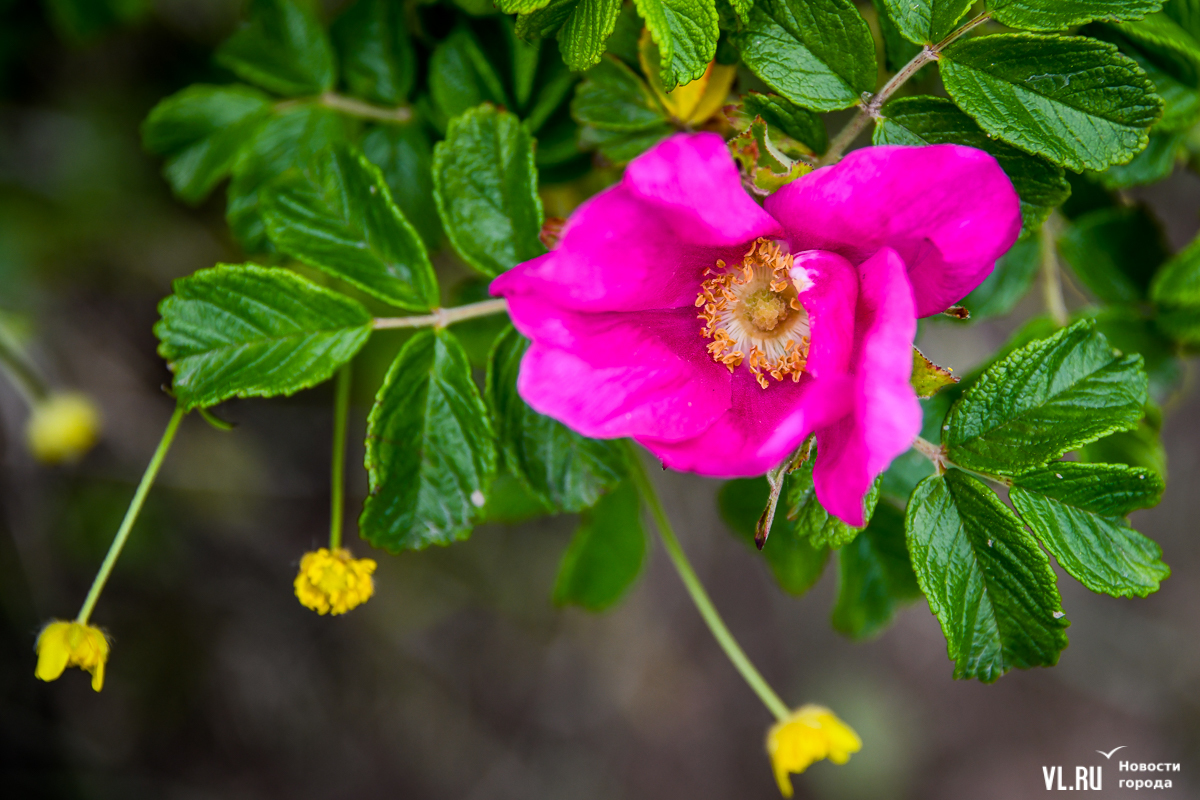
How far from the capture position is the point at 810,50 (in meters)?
1.09

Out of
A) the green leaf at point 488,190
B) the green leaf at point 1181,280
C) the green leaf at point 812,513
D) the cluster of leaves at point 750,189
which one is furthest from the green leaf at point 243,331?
the green leaf at point 1181,280

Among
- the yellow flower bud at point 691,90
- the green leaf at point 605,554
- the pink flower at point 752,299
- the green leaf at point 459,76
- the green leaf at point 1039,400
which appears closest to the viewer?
the pink flower at point 752,299

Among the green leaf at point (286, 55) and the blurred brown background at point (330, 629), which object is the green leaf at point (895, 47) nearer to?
the green leaf at point (286, 55)

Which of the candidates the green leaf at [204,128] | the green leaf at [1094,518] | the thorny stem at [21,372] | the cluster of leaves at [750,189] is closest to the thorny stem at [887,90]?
the cluster of leaves at [750,189]

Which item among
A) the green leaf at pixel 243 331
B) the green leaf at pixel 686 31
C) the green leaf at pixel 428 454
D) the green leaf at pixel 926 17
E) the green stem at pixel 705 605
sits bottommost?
the green stem at pixel 705 605

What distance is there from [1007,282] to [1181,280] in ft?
0.94

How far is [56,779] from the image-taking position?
9.55 feet

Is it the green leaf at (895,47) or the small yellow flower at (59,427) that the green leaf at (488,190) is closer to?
the green leaf at (895,47)

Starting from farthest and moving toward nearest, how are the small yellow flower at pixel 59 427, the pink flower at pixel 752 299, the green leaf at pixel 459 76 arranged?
the small yellow flower at pixel 59 427 → the green leaf at pixel 459 76 → the pink flower at pixel 752 299

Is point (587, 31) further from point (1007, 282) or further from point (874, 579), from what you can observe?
point (874, 579)

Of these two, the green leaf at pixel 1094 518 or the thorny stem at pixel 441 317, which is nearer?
the green leaf at pixel 1094 518

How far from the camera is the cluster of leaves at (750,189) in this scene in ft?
3.44

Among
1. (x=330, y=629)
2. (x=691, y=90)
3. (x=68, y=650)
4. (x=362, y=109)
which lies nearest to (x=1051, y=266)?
(x=691, y=90)

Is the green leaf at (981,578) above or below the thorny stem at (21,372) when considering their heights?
below
